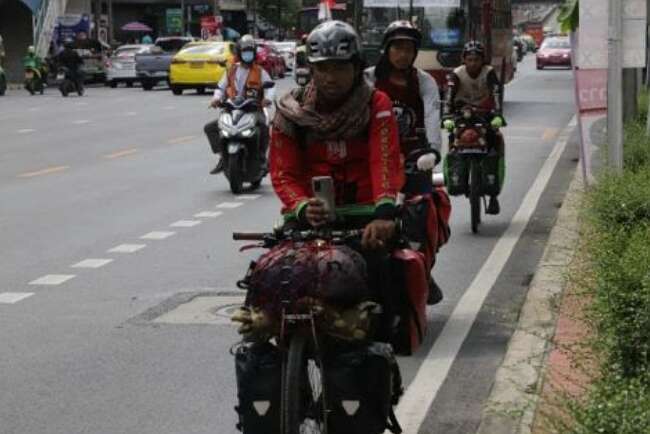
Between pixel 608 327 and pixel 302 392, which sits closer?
pixel 302 392

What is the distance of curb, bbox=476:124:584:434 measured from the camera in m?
6.38

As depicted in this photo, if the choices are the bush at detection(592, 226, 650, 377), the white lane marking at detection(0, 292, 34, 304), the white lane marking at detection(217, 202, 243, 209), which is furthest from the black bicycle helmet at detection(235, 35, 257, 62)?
the bush at detection(592, 226, 650, 377)

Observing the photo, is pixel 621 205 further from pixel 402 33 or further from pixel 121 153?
pixel 121 153

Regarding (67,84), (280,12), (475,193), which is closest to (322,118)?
(475,193)

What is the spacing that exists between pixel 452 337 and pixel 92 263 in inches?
159

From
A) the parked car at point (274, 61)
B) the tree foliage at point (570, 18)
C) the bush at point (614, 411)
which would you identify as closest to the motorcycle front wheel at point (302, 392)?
the bush at point (614, 411)

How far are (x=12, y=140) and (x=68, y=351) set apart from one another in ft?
59.1

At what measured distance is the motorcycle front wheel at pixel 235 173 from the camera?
1709 centimetres

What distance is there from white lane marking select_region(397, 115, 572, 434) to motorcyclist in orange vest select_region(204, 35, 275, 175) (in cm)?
406

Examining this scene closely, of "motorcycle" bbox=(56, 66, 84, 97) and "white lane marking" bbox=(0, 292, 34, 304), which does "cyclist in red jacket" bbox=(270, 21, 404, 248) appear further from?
"motorcycle" bbox=(56, 66, 84, 97)

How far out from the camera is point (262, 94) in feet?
57.8

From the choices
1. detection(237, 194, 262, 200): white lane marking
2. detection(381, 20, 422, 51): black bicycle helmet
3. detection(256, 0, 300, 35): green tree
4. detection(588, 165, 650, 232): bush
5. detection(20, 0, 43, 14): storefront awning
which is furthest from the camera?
detection(256, 0, 300, 35): green tree

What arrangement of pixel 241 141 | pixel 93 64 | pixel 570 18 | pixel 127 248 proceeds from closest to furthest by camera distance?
1. pixel 127 248
2. pixel 570 18
3. pixel 241 141
4. pixel 93 64

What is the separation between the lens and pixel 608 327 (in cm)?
607
